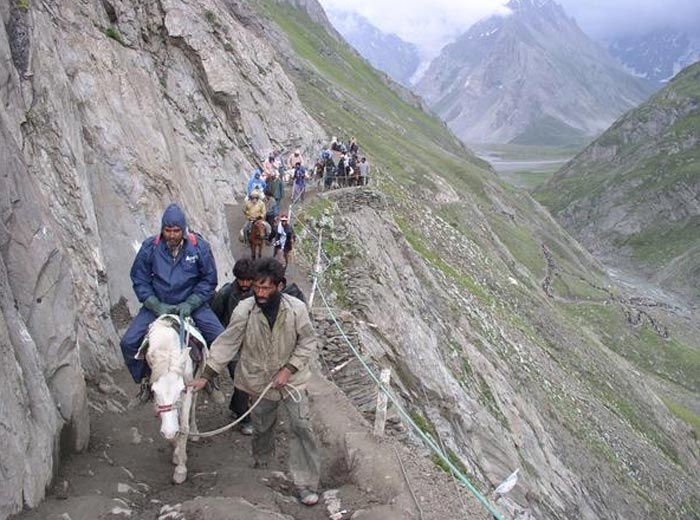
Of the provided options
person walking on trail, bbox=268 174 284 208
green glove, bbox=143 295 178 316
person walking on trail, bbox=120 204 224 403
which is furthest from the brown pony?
green glove, bbox=143 295 178 316

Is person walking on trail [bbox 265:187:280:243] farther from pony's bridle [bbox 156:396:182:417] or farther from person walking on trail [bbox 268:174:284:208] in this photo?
pony's bridle [bbox 156:396:182:417]

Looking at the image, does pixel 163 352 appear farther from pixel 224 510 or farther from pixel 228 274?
pixel 228 274

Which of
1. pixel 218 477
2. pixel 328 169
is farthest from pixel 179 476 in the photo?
pixel 328 169

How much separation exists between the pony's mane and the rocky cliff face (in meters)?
1.29

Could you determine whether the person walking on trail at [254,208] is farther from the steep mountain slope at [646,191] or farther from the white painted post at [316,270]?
the steep mountain slope at [646,191]

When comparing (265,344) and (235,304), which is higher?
(265,344)

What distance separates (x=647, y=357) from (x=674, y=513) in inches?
1523

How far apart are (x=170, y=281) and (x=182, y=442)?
2201 millimetres

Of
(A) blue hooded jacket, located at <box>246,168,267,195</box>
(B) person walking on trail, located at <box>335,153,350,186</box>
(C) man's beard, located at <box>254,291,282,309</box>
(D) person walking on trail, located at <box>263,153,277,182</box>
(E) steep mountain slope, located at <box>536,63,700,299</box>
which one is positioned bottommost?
(B) person walking on trail, located at <box>335,153,350,186</box>

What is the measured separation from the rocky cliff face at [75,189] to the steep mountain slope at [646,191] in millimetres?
107519

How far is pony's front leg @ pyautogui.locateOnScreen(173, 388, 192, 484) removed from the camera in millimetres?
8672

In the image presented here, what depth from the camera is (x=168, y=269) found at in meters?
9.41

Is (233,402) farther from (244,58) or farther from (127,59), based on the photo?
(244,58)

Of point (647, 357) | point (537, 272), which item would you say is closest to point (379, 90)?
point (537, 272)
